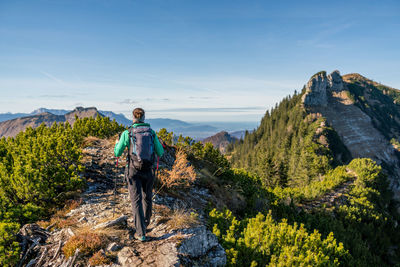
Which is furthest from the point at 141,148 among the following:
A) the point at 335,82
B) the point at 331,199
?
the point at 335,82

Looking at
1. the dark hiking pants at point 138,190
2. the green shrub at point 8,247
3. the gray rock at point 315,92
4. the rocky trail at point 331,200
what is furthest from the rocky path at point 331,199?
the gray rock at point 315,92

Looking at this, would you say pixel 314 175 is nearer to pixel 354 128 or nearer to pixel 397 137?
pixel 354 128

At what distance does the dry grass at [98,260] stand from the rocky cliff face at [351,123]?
132 m

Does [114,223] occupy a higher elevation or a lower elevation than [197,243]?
higher

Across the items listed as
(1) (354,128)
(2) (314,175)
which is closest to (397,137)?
(1) (354,128)

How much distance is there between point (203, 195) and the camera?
10750 mm

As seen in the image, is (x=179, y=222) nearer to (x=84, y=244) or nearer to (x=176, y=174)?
(x=84, y=244)

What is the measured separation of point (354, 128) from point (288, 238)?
497 ft

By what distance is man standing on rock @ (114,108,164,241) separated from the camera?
16.1 ft

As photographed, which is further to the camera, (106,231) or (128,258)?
(106,231)

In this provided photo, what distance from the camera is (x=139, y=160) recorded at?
15.8ft

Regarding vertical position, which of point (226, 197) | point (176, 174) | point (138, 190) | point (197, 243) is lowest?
point (226, 197)

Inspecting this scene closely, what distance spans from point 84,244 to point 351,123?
15966 cm

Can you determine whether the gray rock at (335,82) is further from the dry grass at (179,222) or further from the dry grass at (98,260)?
the dry grass at (98,260)
